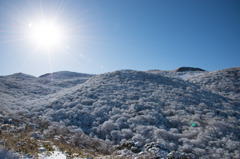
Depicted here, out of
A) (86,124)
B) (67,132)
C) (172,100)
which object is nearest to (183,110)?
(172,100)

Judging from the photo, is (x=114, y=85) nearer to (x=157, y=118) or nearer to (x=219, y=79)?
(x=157, y=118)

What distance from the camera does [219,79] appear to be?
2853cm

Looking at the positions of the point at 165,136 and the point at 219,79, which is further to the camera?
the point at 219,79

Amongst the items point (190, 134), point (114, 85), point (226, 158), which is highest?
point (114, 85)

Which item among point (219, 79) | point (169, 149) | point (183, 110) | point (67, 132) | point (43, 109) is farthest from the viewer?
point (219, 79)

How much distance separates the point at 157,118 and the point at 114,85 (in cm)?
1129

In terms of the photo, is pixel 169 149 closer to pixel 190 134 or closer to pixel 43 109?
pixel 190 134

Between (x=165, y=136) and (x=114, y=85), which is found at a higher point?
(x=114, y=85)

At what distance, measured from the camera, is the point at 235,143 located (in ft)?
27.1

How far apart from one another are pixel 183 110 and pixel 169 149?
6978 mm

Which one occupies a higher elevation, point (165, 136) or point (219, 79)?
point (219, 79)

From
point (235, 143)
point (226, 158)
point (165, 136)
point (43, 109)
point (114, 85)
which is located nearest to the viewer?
point (226, 158)

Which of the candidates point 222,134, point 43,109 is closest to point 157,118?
point 222,134

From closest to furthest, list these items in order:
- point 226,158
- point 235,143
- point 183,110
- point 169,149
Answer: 1. point 226,158
2. point 169,149
3. point 235,143
4. point 183,110
